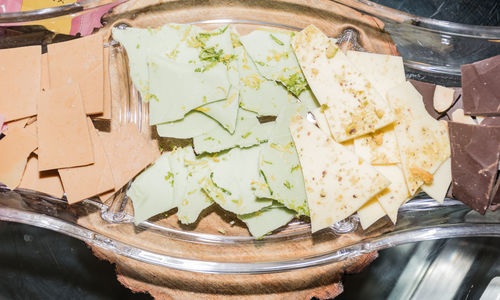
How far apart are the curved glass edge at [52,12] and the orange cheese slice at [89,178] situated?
28cm

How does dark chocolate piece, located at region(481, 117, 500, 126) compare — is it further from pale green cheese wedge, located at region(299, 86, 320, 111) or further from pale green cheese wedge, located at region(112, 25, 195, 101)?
pale green cheese wedge, located at region(112, 25, 195, 101)

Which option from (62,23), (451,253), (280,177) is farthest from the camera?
(451,253)

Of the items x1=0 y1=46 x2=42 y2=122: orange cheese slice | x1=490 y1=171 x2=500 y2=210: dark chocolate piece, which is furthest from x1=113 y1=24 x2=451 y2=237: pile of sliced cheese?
x1=0 y1=46 x2=42 y2=122: orange cheese slice

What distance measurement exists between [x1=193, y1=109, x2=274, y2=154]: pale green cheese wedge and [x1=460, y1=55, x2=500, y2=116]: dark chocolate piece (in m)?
0.48

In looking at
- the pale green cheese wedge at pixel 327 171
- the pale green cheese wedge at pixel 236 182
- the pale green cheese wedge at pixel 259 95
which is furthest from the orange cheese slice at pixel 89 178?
the pale green cheese wedge at pixel 327 171

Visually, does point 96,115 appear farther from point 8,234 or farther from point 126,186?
point 8,234

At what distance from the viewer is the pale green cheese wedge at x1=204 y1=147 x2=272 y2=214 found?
1141mm

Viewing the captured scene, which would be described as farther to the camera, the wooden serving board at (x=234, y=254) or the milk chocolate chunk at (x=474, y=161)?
the wooden serving board at (x=234, y=254)

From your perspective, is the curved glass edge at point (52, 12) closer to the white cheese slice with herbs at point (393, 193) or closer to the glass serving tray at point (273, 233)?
the glass serving tray at point (273, 233)

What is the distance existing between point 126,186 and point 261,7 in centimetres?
60

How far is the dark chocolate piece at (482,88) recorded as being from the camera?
3.72ft

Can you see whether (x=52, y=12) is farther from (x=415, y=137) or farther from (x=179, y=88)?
(x=415, y=137)

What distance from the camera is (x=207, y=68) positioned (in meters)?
1.14

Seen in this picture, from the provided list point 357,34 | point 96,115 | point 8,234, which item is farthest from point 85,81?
point 357,34
